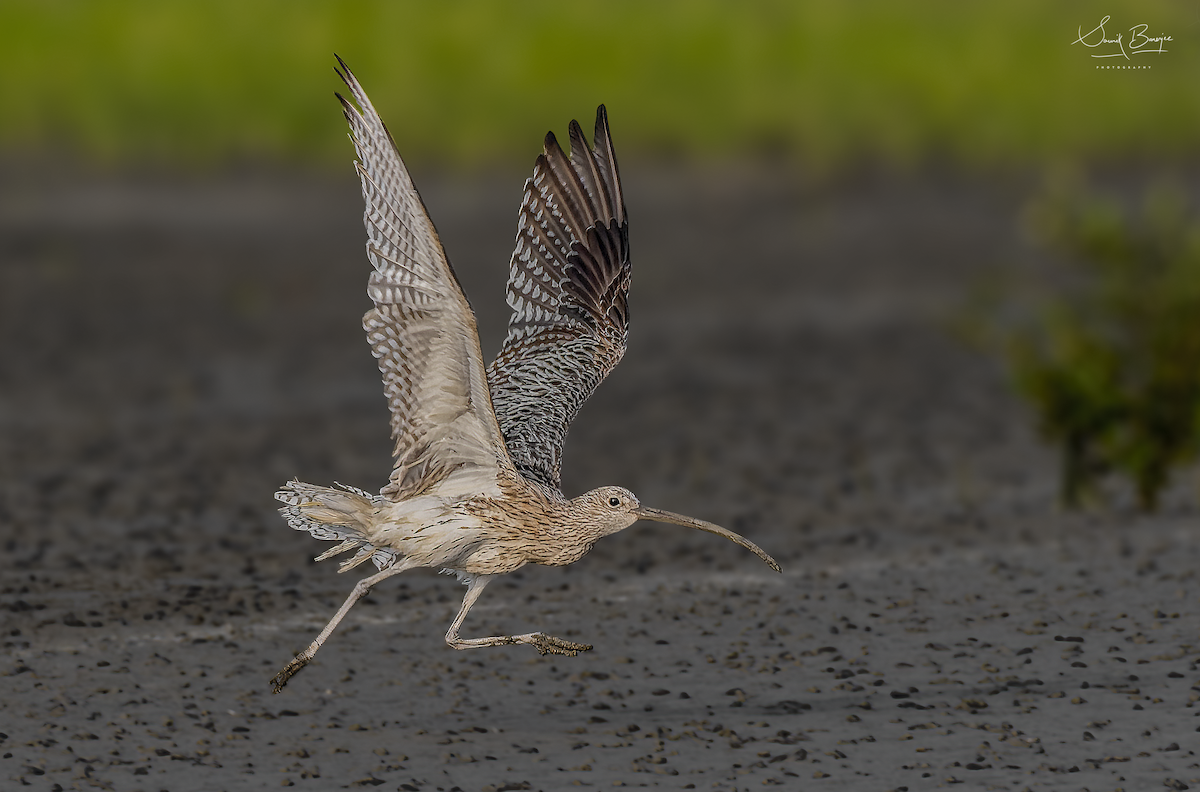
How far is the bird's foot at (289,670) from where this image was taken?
779cm

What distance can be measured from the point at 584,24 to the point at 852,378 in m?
9.93

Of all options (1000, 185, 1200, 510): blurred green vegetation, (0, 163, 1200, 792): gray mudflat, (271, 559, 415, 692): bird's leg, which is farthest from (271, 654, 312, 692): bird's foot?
(1000, 185, 1200, 510): blurred green vegetation

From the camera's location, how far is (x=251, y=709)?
7.94 metres

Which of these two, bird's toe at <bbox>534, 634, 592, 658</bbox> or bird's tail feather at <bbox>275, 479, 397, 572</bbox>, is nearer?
bird's tail feather at <bbox>275, 479, 397, 572</bbox>

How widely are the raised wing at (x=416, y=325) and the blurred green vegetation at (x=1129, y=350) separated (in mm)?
5181

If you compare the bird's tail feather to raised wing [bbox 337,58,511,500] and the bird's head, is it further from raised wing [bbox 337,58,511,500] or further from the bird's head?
the bird's head

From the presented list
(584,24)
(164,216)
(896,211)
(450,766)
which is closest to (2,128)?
(164,216)

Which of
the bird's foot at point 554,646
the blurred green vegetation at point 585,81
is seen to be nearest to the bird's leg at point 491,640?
the bird's foot at point 554,646

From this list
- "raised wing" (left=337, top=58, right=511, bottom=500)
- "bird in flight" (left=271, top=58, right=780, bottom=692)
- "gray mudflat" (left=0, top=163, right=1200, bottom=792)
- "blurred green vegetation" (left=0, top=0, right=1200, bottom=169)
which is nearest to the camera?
"raised wing" (left=337, top=58, right=511, bottom=500)

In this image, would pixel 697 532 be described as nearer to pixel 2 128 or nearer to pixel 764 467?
pixel 764 467

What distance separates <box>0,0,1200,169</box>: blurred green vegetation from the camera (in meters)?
22.1

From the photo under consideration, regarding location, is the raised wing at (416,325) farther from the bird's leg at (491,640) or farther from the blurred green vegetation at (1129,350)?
the blurred green vegetation at (1129,350)

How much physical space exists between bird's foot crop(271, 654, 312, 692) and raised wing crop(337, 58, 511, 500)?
938 millimetres

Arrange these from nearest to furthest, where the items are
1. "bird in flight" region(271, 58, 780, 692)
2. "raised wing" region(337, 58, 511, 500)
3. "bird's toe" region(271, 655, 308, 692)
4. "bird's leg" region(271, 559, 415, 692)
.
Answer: "raised wing" region(337, 58, 511, 500) → "bird in flight" region(271, 58, 780, 692) → "bird's leg" region(271, 559, 415, 692) → "bird's toe" region(271, 655, 308, 692)
